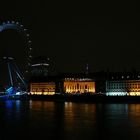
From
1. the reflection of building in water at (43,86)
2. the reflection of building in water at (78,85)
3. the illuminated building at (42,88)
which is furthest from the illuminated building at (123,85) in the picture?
the illuminated building at (42,88)

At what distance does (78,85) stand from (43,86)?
867cm

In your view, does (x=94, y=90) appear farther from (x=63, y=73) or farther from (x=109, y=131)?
(x=109, y=131)

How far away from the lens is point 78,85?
78.6 metres

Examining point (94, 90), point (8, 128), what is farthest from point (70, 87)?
point (8, 128)

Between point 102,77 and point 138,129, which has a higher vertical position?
point 102,77

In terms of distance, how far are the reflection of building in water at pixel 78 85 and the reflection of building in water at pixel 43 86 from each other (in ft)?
9.77

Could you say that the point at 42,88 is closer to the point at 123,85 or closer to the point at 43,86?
the point at 43,86

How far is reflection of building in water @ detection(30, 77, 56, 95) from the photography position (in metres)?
82.5

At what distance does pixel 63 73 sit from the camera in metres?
92.4

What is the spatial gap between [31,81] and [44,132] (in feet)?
224

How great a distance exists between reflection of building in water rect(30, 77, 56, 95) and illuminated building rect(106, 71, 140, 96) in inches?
468

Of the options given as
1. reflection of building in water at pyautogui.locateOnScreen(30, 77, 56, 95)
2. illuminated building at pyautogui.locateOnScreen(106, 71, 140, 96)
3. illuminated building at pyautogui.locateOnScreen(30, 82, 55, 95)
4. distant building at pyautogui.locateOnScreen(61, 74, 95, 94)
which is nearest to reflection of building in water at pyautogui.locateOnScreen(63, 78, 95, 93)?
distant building at pyautogui.locateOnScreen(61, 74, 95, 94)

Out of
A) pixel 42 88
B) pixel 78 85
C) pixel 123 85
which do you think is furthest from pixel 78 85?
pixel 123 85

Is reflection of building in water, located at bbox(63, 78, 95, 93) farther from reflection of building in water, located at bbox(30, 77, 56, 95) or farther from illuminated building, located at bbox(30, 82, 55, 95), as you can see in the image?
illuminated building, located at bbox(30, 82, 55, 95)
